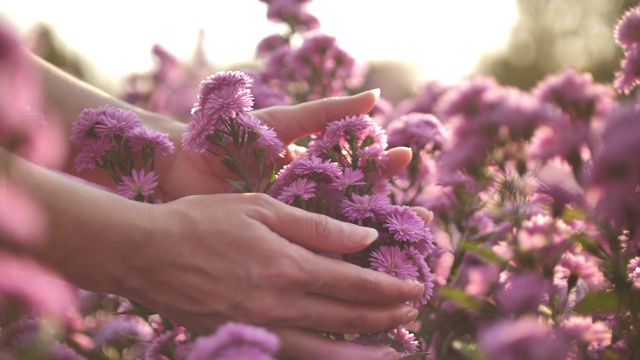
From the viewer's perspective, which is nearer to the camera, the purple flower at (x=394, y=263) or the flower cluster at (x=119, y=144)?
the purple flower at (x=394, y=263)

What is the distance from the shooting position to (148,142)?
1483 millimetres

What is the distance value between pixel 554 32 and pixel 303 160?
79.6 ft

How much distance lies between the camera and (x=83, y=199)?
1.16 metres

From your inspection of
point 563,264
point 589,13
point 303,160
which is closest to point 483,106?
point 563,264

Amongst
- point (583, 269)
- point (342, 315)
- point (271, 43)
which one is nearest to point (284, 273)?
point (342, 315)

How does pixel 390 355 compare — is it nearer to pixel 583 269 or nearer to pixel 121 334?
pixel 583 269

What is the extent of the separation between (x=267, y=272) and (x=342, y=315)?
17 centimetres

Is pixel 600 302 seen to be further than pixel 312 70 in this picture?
No

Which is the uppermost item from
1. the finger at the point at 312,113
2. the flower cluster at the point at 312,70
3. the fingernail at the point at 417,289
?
the flower cluster at the point at 312,70

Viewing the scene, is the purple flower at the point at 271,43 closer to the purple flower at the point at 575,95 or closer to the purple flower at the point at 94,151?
the purple flower at the point at 575,95

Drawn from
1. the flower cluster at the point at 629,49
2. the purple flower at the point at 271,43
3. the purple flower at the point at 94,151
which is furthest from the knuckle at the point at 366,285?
the purple flower at the point at 271,43

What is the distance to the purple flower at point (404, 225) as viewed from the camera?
4.21ft

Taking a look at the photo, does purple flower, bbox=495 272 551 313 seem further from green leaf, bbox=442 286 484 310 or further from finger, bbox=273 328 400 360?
finger, bbox=273 328 400 360

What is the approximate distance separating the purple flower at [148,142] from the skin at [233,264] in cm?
27
